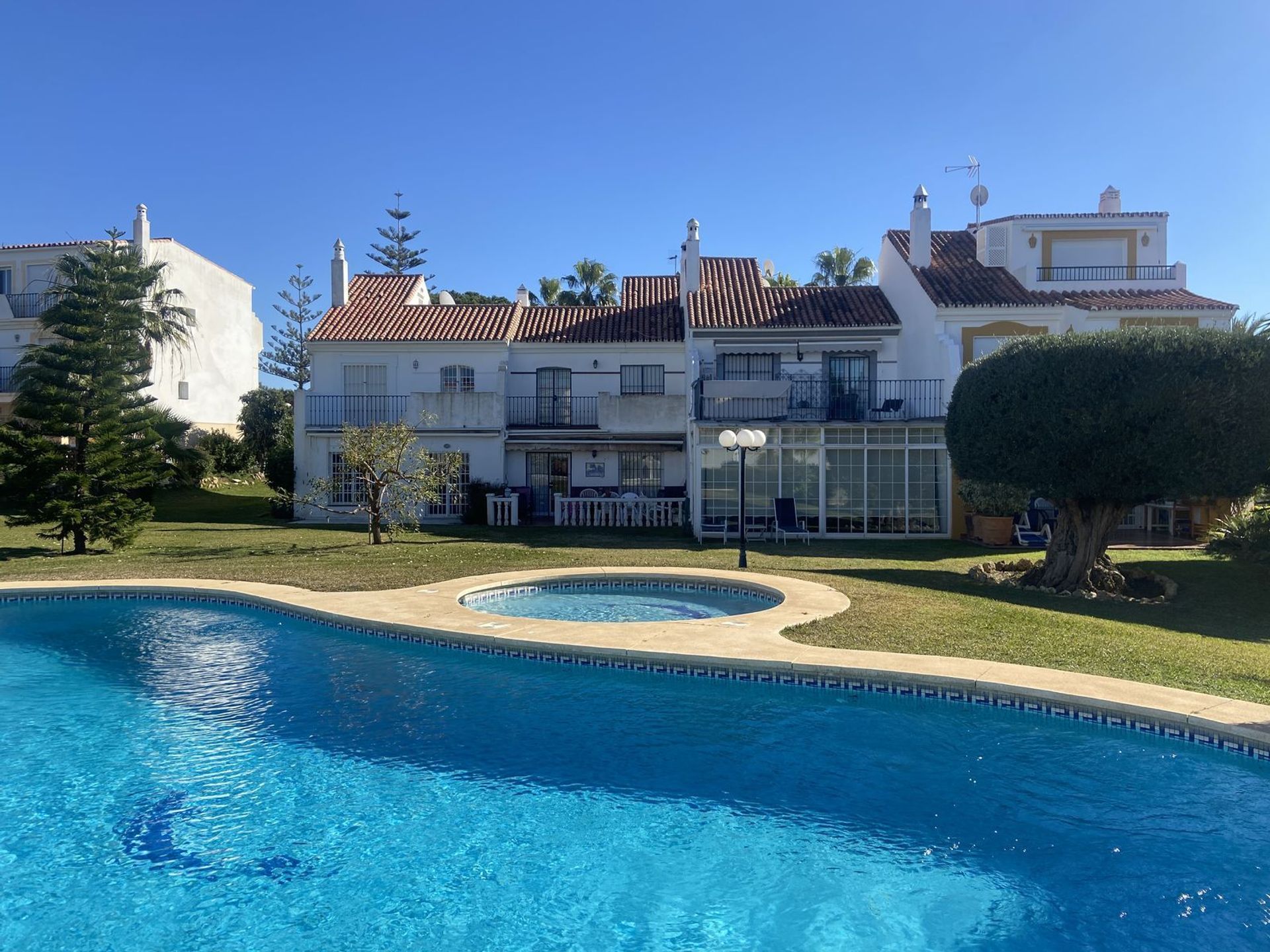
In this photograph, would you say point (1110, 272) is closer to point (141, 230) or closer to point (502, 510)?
point (502, 510)

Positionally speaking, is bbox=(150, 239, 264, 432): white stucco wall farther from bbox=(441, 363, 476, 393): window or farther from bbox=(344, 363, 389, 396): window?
bbox=(441, 363, 476, 393): window

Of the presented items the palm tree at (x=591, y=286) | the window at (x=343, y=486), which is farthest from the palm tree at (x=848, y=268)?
the window at (x=343, y=486)

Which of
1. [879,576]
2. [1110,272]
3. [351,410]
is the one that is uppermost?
[1110,272]

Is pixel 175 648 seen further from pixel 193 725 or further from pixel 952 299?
pixel 952 299

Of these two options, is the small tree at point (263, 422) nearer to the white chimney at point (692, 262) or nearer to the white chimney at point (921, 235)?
the white chimney at point (692, 262)

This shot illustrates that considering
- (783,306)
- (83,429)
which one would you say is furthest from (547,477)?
(83,429)

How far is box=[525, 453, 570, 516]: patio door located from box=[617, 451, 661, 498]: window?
2.07 metres

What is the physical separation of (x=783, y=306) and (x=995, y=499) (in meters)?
10.6

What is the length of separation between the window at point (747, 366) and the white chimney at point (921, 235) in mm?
6365

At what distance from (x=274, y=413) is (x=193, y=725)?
35.9 meters

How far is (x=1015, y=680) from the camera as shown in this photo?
28.6 feet

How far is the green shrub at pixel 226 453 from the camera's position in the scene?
39219 millimetres

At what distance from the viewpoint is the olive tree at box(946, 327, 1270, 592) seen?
13672 mm

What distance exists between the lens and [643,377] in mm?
31141
